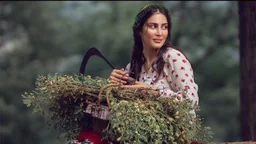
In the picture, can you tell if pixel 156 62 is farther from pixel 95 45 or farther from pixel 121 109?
pixel 95 45

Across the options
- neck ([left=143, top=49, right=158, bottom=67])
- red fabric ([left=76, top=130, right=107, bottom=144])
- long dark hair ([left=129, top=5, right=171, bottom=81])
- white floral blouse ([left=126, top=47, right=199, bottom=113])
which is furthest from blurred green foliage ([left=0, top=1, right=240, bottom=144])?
red fabric ([left=76, top=130, right=107, bottom=144])

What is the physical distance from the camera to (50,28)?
2014 cm

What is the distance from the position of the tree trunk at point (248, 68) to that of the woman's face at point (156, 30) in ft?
8.08

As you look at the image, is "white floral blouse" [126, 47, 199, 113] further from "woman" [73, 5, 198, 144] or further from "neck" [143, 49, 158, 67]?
"neck" [143, 49, 158, 67]

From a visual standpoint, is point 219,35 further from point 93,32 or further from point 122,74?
point 122,74

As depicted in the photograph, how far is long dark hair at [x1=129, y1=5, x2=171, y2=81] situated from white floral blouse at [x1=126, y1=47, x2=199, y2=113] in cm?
5

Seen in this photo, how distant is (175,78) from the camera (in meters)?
4.46

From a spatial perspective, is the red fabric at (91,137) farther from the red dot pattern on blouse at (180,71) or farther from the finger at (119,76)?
the red dot pattern on blouse at (180,71)

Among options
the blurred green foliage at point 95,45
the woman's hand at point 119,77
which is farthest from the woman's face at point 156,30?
the blurred green foliage at point 95,45

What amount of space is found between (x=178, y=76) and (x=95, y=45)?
15.3 m

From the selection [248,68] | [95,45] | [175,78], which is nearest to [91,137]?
[175,78]

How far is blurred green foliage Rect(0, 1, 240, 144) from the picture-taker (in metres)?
17.8

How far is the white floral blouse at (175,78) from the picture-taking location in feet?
14.4

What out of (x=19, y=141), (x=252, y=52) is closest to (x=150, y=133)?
(x=252, y=52)
